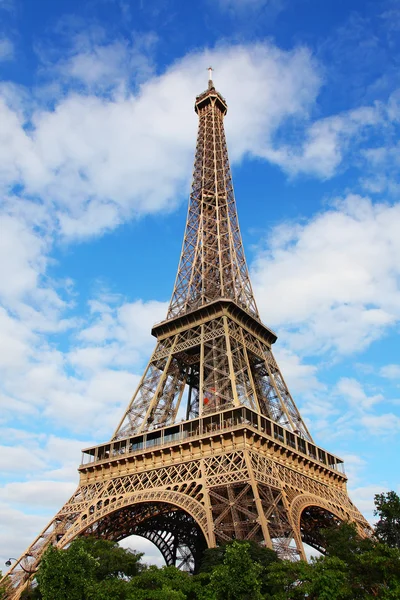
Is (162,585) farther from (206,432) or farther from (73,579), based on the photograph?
(206,432)

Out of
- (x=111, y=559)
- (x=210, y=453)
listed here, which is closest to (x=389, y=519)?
(x=210, y=453)

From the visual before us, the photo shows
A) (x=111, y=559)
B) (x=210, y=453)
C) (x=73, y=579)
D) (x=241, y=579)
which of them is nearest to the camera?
(x=241, y=579)

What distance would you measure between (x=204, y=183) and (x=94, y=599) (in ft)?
126

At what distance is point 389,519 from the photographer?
92.4 feet

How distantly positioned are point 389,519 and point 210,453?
398 inches

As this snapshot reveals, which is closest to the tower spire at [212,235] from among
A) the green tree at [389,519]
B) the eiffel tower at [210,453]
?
the eiffel tower at [210,453]

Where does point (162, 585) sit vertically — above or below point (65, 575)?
below

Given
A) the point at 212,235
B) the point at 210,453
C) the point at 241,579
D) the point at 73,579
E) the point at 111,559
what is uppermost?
the point at 212,235

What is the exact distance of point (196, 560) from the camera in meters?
41.6

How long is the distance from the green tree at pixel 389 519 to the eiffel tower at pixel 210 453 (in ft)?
13.3

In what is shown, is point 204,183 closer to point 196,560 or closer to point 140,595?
point 196,560

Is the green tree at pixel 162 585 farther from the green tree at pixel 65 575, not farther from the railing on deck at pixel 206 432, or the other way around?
the railing on deck at pixel 206 432

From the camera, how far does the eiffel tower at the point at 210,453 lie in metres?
27.3

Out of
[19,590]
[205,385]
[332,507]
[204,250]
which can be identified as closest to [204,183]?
[204,250]
